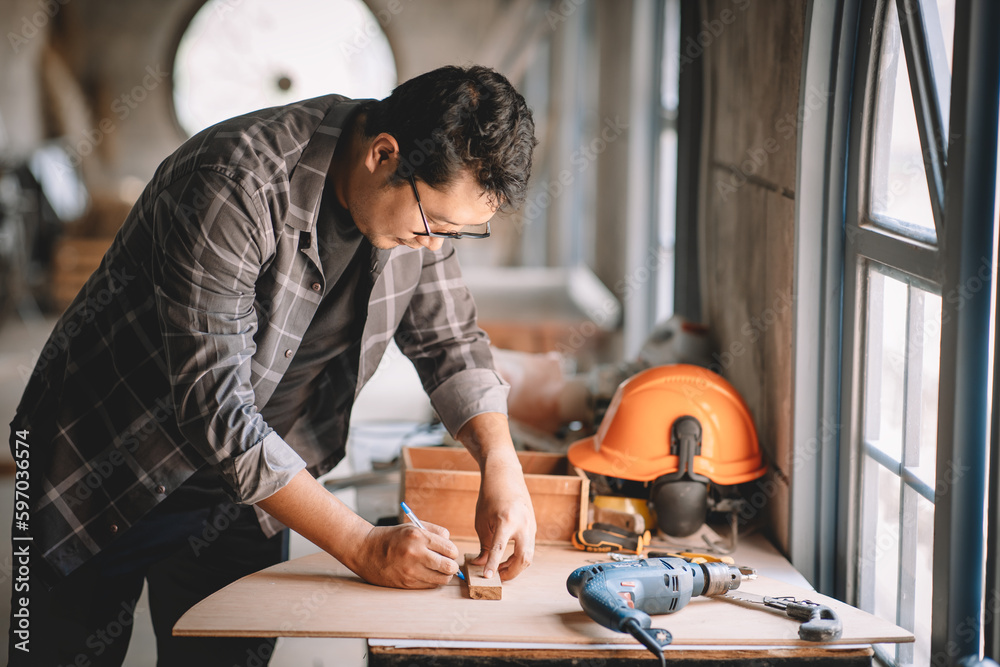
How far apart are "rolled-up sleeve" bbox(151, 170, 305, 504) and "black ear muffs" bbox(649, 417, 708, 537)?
2.86 ft

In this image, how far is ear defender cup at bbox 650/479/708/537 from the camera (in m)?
1.96

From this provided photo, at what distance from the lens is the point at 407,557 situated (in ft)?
4.99

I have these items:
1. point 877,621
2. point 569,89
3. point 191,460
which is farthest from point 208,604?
point 569,89

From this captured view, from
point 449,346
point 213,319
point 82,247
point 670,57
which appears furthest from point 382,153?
point 82,247

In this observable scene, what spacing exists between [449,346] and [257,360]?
413 mm

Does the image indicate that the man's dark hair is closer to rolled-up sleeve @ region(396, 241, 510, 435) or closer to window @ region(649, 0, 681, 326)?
rolled-up sleeve @ region(396, 241, 510, 435)

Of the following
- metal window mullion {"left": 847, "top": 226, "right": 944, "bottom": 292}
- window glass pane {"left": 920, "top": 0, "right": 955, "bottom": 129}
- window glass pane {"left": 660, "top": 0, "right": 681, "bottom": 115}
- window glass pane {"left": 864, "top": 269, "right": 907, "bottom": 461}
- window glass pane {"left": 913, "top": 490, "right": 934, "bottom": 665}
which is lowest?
window glass pane {"left": 913, "top": 490, "right": 934, "bottom": 665}

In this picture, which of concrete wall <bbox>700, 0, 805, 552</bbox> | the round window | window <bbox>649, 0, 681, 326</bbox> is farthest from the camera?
the round window

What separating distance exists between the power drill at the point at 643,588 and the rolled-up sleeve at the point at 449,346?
0.44 meters

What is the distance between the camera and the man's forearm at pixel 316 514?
1485 mm

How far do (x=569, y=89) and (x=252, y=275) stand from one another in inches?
281

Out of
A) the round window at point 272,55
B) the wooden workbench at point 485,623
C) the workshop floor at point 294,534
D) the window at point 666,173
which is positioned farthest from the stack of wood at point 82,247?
the wooden workbench at point 485,623

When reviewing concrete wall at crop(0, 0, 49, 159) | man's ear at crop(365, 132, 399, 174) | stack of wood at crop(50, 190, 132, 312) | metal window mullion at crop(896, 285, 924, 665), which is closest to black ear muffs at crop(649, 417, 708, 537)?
metal window mullion at crop(896, 285, 924, 665)

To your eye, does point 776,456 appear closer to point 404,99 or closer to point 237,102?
point 404,99
